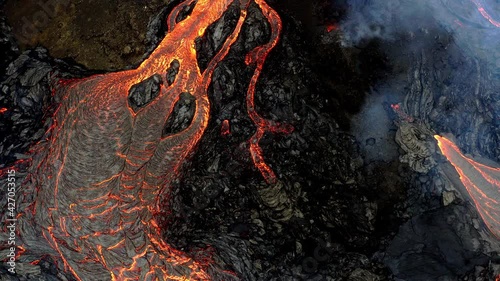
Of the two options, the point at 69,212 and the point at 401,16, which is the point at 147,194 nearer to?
the point at 69,212

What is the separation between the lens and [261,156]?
6.30 metres

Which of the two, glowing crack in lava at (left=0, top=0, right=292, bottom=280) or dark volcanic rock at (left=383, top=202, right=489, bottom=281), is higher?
glowing crack in lava at (left=0, top=0, right=292, bottom=280)

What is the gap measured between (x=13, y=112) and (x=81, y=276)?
2.57 meters

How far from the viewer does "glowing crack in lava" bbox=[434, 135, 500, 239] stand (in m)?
6.26

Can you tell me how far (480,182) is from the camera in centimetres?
635

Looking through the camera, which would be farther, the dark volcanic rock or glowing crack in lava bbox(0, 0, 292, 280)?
the dark volcanic rock

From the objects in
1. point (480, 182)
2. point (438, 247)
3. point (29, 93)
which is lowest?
point (438, 247)

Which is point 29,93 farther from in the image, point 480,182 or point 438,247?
point 480,182

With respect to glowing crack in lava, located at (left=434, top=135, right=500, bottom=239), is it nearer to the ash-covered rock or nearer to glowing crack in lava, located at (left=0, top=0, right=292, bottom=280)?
glowing crack in lava, located at (left=0, top=0, right=292, bottom=280)

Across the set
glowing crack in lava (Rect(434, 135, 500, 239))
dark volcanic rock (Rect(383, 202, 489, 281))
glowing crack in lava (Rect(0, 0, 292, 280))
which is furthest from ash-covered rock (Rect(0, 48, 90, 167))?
glowing crack in lava (Rect(434, 135, 500, 239))

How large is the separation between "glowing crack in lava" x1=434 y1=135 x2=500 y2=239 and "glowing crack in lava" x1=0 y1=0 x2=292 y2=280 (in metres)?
2.52

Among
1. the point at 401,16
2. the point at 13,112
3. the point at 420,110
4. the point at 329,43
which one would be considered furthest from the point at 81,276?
the point at 401,16

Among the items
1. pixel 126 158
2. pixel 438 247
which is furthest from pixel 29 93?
pixel 438 247

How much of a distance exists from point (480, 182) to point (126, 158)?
505 cm
